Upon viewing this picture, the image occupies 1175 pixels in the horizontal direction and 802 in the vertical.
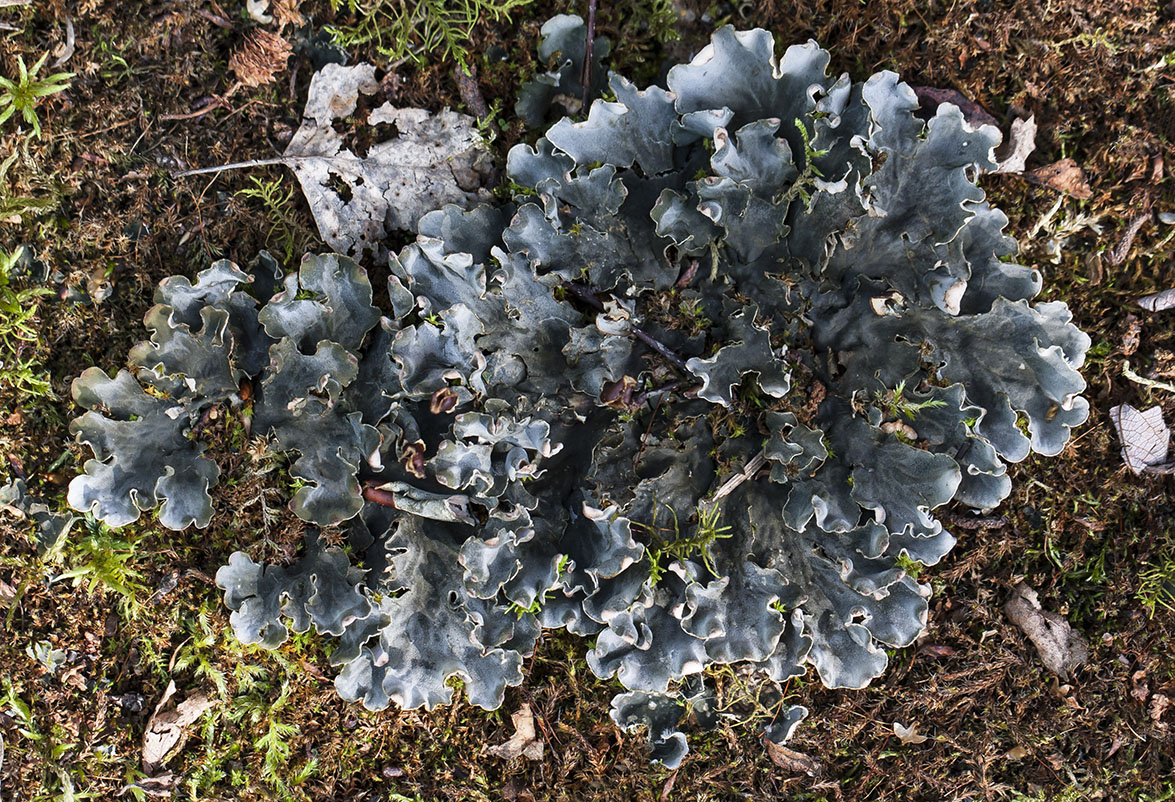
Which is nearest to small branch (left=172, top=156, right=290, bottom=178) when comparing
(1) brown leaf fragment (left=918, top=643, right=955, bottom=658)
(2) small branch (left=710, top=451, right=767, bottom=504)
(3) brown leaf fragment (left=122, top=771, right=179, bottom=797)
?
(2) small branch (left=710, top=451, right=767, bottom=504)

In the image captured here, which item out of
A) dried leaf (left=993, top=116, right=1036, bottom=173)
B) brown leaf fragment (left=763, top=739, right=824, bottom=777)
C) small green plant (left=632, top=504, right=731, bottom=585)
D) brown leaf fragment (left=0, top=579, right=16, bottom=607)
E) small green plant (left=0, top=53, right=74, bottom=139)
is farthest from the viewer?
brown leaf fragment (left=763, top=739, right=824, bottom=777)

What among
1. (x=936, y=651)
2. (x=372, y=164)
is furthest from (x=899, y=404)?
(x=372, y=164)

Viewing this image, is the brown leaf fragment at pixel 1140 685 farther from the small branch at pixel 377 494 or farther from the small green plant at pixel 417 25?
the small green plant at pixel 417 25

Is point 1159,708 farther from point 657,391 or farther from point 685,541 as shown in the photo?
point 657,391

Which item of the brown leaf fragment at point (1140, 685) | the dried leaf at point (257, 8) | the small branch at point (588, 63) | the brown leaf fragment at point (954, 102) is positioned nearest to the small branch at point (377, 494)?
the small branch at point (588, 63)

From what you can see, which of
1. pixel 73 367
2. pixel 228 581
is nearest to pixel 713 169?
pixel 228 581

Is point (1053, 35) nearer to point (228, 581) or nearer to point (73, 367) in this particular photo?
point (228, 581)

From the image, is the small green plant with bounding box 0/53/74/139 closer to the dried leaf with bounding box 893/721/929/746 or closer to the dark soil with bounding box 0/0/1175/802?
the dark soil with bounding box 0/0/1175/802
